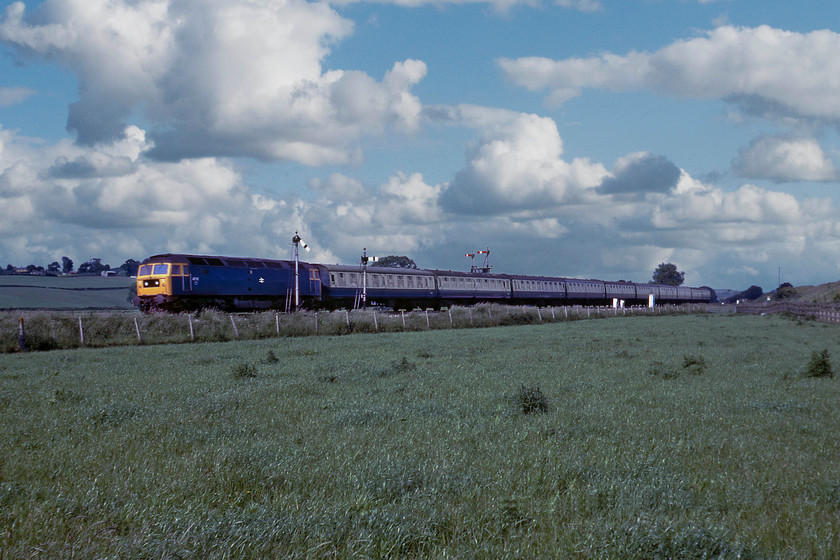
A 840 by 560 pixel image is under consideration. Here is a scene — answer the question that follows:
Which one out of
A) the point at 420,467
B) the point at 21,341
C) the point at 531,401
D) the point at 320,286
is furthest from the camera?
the point at 320,286

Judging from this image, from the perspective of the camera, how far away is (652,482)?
6902mm

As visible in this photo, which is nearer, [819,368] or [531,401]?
[531,401]

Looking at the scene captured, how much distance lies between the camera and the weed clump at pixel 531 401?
11.0 m

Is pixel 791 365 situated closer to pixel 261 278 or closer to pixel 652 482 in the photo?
pixel 652 482

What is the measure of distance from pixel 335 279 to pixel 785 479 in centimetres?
5006

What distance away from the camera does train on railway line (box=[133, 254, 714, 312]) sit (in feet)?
138

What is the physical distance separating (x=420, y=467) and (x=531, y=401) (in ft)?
14.0

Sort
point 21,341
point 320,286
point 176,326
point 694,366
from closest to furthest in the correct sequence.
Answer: point 694,366, point 21,341, point 176,326, point 320,286

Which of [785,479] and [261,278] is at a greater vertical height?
[261,278]

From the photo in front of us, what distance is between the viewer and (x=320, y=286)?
53.9m

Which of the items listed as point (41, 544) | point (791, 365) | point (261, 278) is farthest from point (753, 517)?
point (261, 278)

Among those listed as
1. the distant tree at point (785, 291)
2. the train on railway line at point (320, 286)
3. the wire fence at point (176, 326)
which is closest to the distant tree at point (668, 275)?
the distant tree at point (785, 291)

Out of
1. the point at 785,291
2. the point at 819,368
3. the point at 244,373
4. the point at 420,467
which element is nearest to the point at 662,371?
the point at 819,368

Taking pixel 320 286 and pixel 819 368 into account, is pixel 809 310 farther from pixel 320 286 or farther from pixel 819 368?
pixel 819 368
